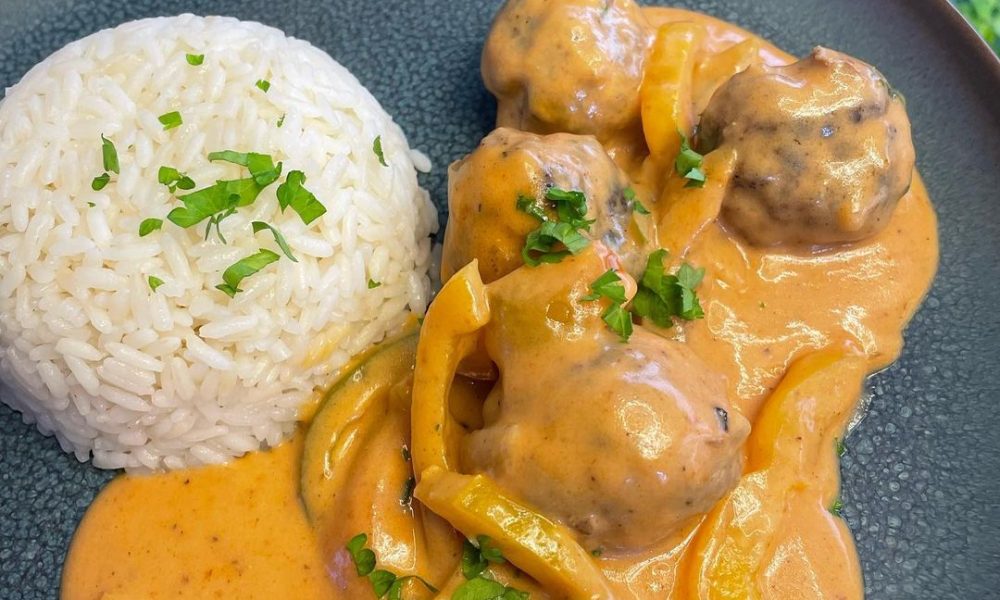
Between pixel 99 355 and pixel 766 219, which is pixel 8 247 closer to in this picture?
pixel 99 355

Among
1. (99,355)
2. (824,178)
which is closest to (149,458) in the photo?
(99,355)

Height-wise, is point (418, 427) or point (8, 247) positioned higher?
point (418, 427)

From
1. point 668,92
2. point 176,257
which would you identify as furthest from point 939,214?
point 176,257

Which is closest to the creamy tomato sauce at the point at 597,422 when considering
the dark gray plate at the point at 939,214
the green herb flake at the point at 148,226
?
the dark gray plate at the point at 939,214

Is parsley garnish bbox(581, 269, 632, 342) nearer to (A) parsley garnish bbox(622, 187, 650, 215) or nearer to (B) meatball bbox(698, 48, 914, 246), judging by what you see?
(A) parsley garnish bbox(622, 187, 650, 215)

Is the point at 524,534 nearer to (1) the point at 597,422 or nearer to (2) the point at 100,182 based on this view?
(1) the point at 597,422

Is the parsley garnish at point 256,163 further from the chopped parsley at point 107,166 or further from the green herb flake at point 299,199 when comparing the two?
the chopped parsley at point 107,166

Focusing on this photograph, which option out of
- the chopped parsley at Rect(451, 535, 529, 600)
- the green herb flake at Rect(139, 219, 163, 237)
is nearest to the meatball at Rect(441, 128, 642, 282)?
the chopped parsley at Rect(451, 535, 529, 600)
